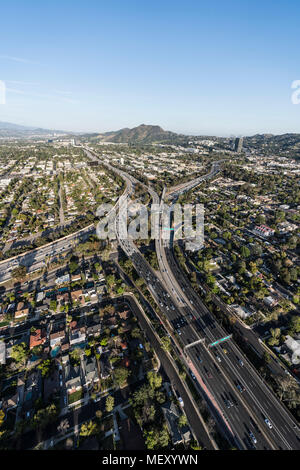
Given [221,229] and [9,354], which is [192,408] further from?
[221,229]

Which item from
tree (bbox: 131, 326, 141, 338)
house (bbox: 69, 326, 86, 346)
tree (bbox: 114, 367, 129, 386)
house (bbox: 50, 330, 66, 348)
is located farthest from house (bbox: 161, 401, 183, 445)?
house (bbox: 50, 330, 66, 348)

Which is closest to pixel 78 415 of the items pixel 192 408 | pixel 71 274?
pixel 192 408

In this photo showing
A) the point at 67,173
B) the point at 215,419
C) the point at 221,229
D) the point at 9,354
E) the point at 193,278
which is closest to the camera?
the point at 215,419

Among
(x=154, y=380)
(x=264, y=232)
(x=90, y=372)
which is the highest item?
(x=264, y=232)

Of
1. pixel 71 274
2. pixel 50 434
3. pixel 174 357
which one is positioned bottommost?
pixel 50 434

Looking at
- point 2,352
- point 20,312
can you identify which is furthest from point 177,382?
point 20,312

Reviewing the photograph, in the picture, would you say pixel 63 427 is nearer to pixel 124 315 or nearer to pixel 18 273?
pixel 124 315
